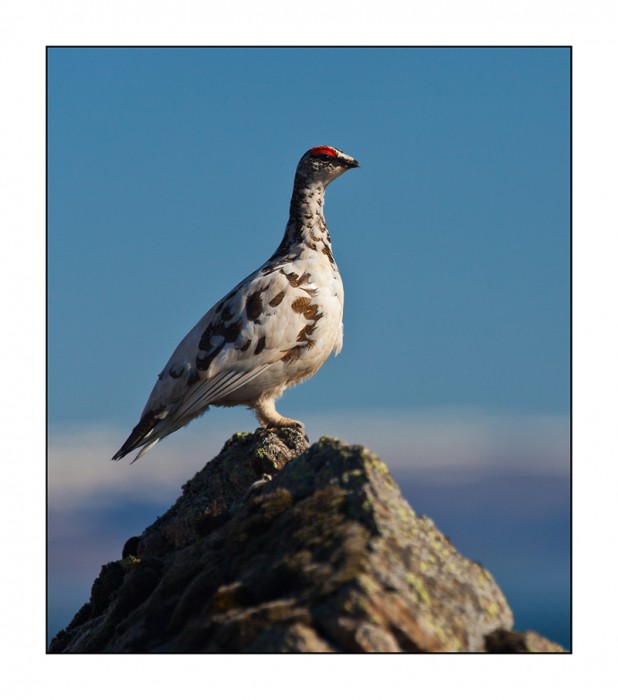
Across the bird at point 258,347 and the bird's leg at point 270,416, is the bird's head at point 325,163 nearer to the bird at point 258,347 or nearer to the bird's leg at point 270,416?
the bird at point 258,347

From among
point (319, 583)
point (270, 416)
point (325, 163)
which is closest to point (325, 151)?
point (325, 163)

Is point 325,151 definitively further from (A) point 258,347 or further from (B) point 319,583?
(B) point 319,583

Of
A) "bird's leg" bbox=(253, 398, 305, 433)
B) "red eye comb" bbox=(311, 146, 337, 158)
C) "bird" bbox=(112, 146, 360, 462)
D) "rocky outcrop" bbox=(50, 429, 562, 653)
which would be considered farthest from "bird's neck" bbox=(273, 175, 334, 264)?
"rocky outcrop" bbox=(50, 429, 562, 653)

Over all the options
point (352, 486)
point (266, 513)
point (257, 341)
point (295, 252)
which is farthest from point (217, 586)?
point (295, 252)

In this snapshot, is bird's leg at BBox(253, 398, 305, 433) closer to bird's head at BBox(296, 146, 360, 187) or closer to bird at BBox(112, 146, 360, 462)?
bird at BBox(112, 146, 360, 462)

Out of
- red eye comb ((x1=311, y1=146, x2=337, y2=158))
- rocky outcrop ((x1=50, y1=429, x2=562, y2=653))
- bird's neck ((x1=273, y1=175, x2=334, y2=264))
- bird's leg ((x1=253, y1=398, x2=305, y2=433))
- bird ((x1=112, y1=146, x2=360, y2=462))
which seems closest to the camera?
rocky outcrop ((x1=50, y1=429, x2=562, y2=653))

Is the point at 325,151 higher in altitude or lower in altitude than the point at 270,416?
higher
